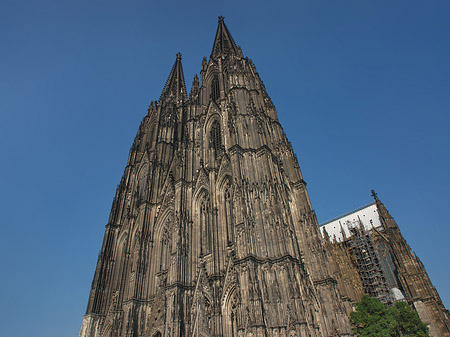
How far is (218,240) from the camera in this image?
72.2ft

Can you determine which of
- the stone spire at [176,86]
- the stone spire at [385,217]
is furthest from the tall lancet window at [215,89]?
the stone spire at [385,217]

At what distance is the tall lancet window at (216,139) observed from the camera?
2840 centimetres

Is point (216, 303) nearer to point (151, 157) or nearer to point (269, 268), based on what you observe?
point (269, 268)

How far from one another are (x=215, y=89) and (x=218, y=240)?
20646 millimetres

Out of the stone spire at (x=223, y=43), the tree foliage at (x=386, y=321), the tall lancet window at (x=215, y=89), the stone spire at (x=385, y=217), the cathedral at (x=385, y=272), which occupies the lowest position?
the tree foliage at (x=386, y=321)

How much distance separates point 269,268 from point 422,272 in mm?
20264

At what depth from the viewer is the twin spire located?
39.6 metres

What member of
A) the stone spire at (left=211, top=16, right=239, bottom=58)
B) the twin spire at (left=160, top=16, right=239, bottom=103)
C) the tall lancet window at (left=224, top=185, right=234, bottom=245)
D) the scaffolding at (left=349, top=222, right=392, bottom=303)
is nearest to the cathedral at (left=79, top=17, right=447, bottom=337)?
the tall lancet window at (left=224, top=185, right=234, bottom=245)

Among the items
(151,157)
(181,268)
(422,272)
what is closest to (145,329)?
(181,268)

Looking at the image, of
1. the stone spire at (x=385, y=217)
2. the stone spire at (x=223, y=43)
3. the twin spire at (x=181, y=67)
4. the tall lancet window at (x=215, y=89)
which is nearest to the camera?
the stone spire at (x=385, y=217)

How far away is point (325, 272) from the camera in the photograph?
22.5 meters

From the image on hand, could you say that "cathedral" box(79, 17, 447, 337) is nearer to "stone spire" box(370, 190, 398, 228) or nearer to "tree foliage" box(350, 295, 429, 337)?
"tree foliage" box(350, 295, 429, 337)

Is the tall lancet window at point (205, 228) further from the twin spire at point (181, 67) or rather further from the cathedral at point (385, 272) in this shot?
the twin spire at point (181, 67)

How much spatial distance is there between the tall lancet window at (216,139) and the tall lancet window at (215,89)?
4.72 m
